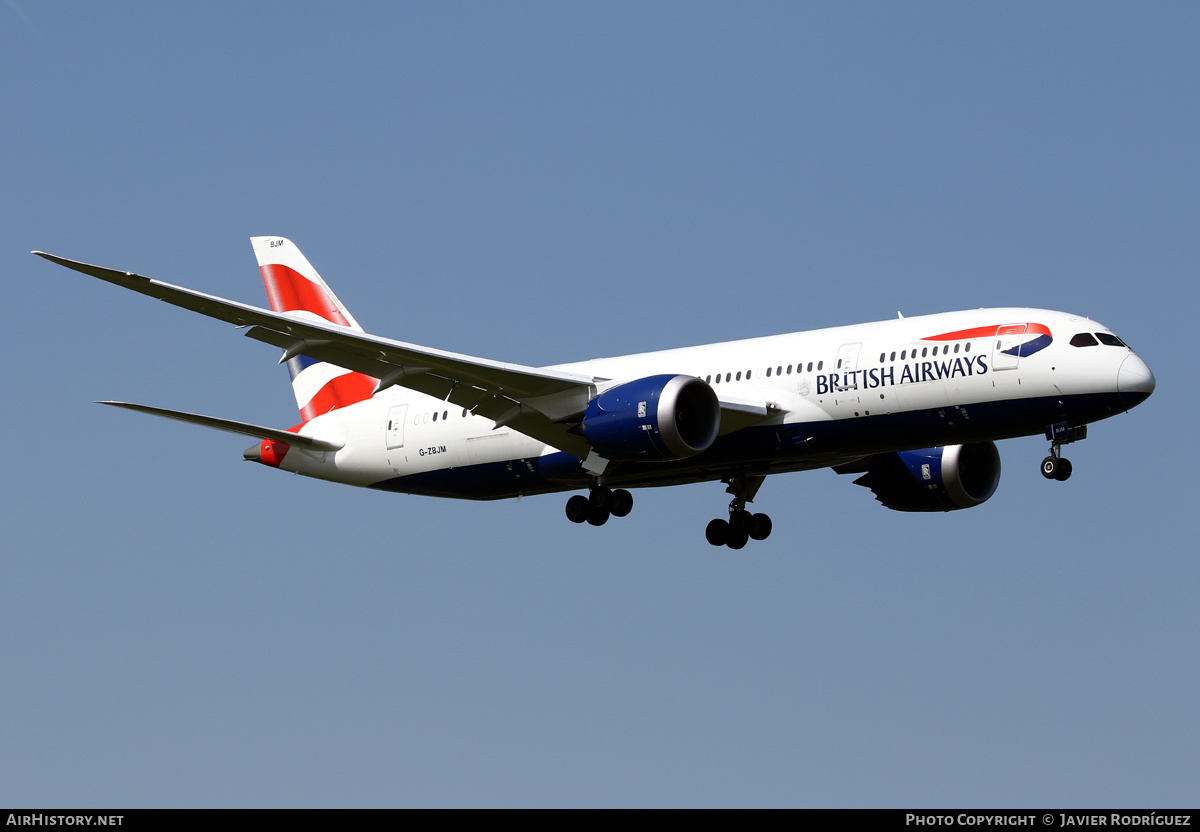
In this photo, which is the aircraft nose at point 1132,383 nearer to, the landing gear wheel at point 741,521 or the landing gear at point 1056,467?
the landing gear at point 1056,467

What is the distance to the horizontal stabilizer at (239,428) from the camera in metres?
37.6

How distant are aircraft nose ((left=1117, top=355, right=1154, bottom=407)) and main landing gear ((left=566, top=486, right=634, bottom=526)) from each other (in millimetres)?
12081

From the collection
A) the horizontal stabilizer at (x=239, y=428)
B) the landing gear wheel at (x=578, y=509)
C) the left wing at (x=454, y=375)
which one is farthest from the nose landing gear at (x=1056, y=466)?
the horizontal stabilizer at (x=239, y=428)

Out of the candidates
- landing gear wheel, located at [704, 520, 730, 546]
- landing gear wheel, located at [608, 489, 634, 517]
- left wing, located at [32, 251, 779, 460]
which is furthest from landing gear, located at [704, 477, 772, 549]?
left wing, located at [32, 251, 779, 460]

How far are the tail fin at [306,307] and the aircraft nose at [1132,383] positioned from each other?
20.1 meters

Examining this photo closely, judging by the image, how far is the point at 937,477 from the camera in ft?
140

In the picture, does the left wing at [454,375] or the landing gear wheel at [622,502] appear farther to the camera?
the landing gear wheel at [622,502]

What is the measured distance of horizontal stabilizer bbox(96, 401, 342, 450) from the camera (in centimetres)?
3756

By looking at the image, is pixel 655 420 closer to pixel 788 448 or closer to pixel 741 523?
pixel 788 448

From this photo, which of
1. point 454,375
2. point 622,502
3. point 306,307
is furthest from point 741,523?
point 306,307

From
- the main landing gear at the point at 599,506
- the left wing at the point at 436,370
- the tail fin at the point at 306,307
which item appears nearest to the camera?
the left wing at the point at 436,370

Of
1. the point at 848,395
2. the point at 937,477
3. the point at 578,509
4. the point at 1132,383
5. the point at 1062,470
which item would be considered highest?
the point at 937,477

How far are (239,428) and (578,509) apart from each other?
8610mm
